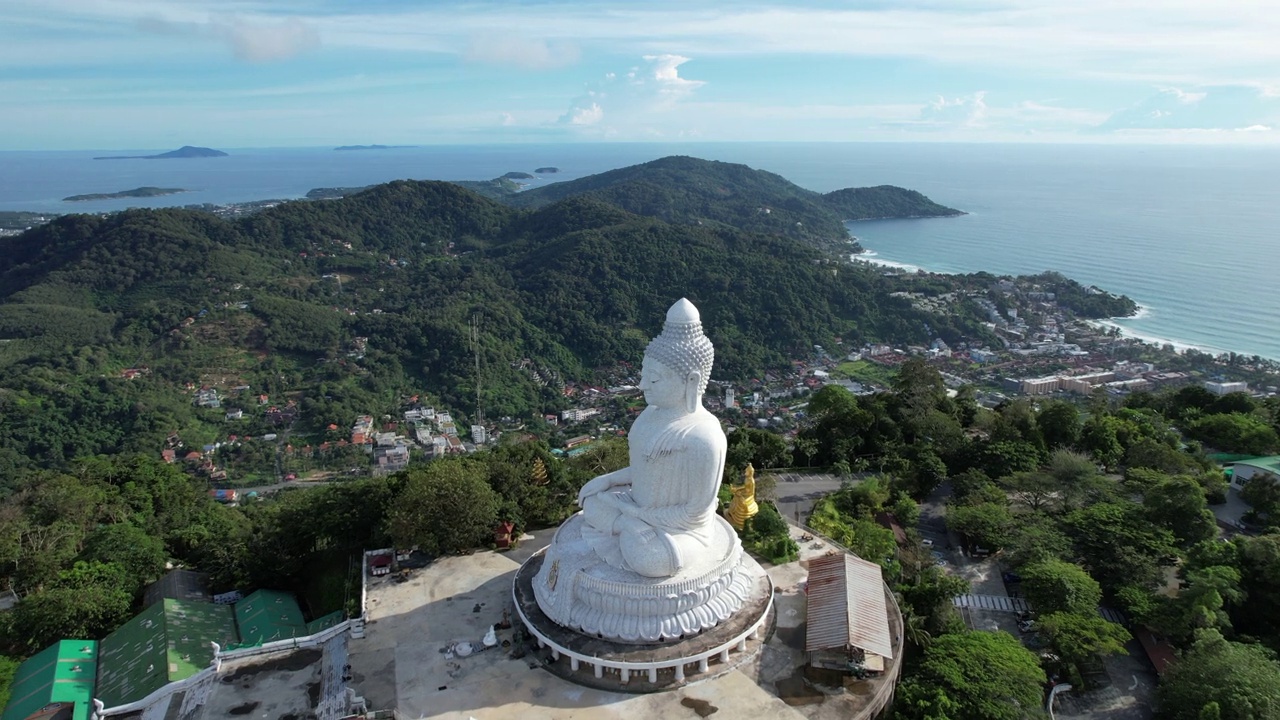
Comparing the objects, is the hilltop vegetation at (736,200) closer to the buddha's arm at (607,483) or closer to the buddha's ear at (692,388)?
the buddha's arm at (607,483)

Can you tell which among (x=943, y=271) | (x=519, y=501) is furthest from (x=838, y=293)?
(x=519, y=501)

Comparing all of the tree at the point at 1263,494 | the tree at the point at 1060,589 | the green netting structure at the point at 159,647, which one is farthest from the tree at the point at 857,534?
the green netting structure at the point at 159,647

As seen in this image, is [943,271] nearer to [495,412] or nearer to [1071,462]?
[495,412]

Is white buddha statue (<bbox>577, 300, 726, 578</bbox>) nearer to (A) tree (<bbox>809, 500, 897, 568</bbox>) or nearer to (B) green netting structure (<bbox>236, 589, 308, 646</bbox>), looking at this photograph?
(A) tree (<bbox>809, 500, 897, 568</bbox>)

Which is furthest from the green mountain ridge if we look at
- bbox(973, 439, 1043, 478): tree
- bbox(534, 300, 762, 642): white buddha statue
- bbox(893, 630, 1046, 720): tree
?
bbox(893, 630, 1046, 720): tree

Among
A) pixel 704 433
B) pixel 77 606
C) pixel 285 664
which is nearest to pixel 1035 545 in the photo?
pixel 704 433

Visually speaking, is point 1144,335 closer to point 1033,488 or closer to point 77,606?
point 1033,488
